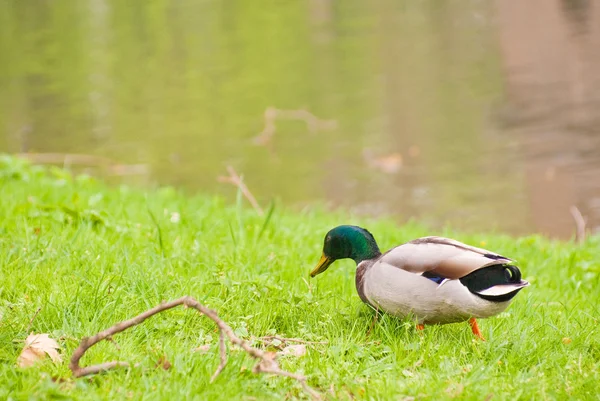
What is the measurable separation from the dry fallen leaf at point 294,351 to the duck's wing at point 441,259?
533 mm

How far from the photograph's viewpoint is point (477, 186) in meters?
10.4

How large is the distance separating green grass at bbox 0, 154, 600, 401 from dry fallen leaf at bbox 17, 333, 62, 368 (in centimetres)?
4

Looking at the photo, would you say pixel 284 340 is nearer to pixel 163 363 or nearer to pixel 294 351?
A: pixel 294 351

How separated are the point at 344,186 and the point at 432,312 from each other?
24.6 feet

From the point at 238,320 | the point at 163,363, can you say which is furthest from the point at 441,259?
the point at 163,363

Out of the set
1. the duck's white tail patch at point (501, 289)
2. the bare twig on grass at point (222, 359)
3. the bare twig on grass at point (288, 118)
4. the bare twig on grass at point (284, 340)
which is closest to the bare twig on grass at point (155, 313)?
A: the bare twig on grass at point (222, 359)

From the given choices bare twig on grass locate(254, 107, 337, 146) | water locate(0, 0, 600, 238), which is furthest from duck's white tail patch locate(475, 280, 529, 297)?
bare twig on grass locate(254, 107, 337, 146)

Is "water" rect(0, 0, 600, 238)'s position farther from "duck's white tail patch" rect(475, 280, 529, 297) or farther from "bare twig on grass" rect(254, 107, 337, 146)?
"duck's white tail patch" rect(475, 280, 529, 297)

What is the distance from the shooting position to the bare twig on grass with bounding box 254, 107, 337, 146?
13294 mm

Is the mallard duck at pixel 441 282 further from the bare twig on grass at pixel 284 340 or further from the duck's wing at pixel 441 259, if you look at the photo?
the bare twig on grass at pixel 284 340

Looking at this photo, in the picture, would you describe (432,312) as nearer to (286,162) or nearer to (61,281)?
(61,281)

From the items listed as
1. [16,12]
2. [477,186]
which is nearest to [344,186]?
[477,186]

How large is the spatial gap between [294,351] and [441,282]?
2.17ft

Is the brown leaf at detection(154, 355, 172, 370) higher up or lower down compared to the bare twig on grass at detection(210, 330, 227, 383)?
lower down
